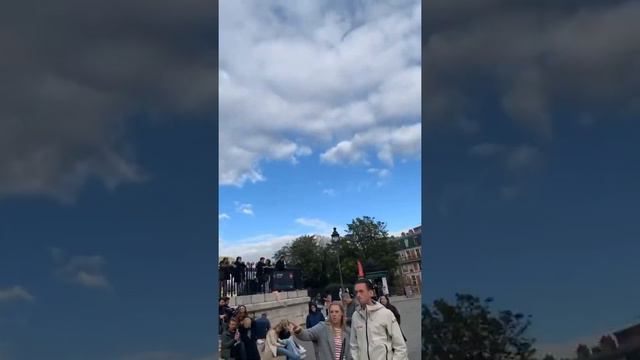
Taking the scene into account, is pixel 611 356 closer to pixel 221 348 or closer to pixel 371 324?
pixel 371 324

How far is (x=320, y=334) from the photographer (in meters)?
5.74

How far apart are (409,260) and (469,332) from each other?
3005 centimetres

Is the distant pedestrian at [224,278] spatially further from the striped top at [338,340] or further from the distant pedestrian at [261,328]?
the striped top at [338,340]

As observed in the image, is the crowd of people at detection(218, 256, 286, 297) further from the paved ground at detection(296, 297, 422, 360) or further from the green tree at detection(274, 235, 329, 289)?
the green tree at detection(274, 235, 329, 289)

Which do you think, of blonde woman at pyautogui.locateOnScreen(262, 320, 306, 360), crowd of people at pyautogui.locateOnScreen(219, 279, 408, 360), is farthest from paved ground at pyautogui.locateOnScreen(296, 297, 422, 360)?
crowd of people at pyautogui.locateOnScreen(219, 279, 408, 360)

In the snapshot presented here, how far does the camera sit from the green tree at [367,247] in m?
28.5

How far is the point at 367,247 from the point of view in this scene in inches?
1216

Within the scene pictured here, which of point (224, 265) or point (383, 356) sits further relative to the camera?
point (224, 265)

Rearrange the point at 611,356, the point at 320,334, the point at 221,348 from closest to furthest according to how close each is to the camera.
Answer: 1. the point at 320,334
2. the point at 611,356
3. the point at 221,348

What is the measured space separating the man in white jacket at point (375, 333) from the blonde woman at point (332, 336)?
0.71m

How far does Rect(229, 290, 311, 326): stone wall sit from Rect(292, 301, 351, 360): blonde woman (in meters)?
8.26

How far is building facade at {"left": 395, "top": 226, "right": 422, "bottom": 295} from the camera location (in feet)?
98.1

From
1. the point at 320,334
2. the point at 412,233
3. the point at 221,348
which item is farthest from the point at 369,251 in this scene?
the point at 320,334

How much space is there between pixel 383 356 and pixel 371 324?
0.26m
